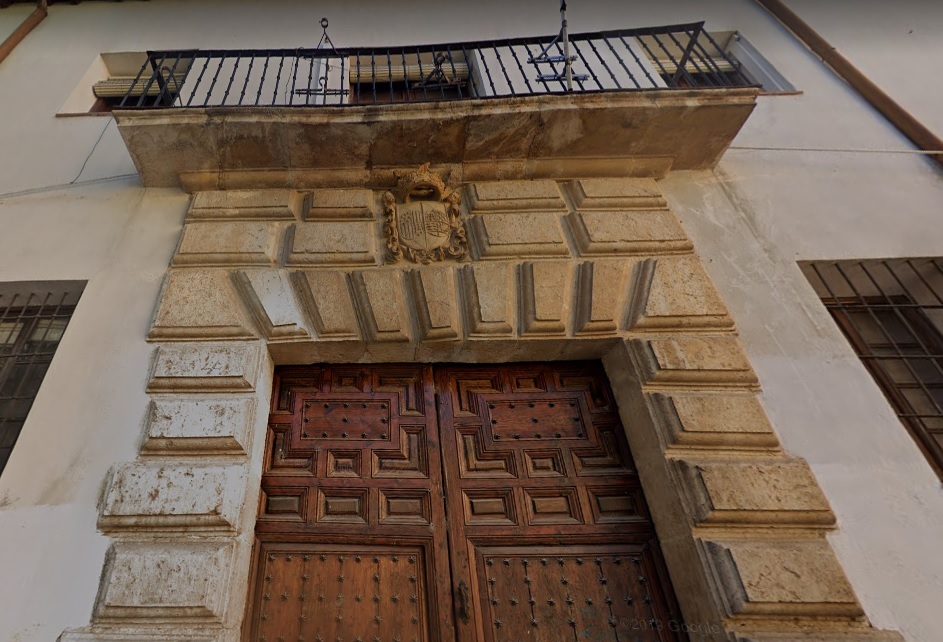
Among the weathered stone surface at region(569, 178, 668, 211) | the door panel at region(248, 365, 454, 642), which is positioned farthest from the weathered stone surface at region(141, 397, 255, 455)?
the weathered stone surface at region(569, 178, 668, 211)

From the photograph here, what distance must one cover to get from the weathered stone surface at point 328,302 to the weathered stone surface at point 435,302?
0.34m

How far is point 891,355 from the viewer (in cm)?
276

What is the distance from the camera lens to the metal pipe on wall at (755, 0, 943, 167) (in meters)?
3.57

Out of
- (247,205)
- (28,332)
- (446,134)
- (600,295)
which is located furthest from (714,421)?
(28,332)

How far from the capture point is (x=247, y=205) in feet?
10.2

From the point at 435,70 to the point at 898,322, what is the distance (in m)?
3.59

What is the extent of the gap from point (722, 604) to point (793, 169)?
2.86 meters

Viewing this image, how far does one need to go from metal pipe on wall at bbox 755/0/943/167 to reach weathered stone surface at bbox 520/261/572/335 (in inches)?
110

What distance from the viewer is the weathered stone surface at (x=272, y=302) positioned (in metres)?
2.61

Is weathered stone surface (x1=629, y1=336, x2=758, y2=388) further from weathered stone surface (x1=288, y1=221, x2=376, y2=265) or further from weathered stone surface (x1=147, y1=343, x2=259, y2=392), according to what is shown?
weathered stone surface (x1=147, y1=343, x2=259, y2=392)

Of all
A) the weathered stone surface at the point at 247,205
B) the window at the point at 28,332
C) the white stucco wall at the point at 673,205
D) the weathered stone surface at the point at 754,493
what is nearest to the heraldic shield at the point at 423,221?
the weathered stone surface at the point at 247,205

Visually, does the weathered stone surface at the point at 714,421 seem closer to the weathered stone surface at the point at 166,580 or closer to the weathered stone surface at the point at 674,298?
the weathered stone surface at the point at 674,298

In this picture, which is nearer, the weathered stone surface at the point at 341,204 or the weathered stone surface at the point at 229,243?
the weathered stone surface at the point at 229,243

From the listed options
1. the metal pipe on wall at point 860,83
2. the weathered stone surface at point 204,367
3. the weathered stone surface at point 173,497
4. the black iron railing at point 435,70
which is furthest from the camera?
the black iron railing at point 435,70
